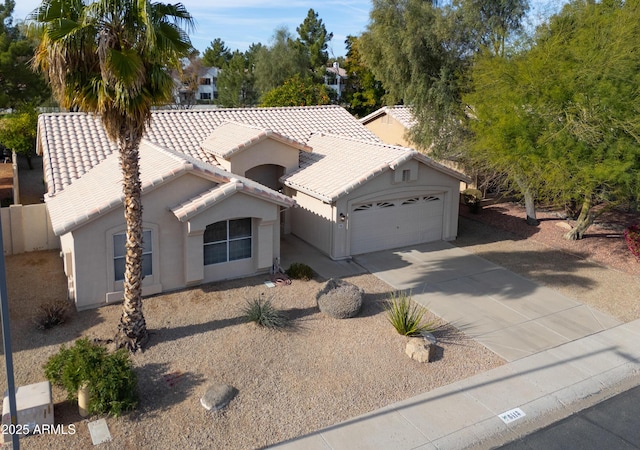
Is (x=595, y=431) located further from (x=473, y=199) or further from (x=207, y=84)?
(x=207, y=84)

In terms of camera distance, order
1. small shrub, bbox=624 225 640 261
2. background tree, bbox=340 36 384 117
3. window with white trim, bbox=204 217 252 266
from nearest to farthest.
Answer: window with white trim, bbox=204 217 252 266 < small shrub, bbox=624 225 640 261 < background tree, bbox=340 36 384 117

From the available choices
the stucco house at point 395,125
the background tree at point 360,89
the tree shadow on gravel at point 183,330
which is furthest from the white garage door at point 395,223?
the background tree at point 360,89

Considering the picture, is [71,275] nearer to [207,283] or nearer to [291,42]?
[207,283]

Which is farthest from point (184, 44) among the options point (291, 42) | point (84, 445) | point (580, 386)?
point (291, 42)

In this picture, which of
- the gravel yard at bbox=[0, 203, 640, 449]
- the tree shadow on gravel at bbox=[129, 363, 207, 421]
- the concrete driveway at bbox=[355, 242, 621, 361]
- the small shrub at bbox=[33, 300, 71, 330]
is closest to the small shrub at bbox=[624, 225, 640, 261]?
the gravel yard at bbox=[0, 203, 640, 449]

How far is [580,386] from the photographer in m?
12.0

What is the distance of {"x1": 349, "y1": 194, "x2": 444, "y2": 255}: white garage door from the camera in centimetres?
1989

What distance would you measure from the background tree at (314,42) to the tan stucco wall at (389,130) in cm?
3173

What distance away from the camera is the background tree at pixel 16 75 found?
3675cm

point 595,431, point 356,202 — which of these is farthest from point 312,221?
point 595,431

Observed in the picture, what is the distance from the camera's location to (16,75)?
37.7 meters

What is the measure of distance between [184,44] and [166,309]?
6.89 meters

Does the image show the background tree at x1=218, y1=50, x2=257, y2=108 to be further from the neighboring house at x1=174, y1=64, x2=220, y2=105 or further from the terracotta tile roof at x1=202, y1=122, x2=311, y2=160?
the terracotta tile roof at x1=202, y1=122, x2=311, y2=160

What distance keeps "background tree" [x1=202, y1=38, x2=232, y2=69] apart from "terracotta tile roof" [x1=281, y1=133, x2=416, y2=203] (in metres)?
69.8
